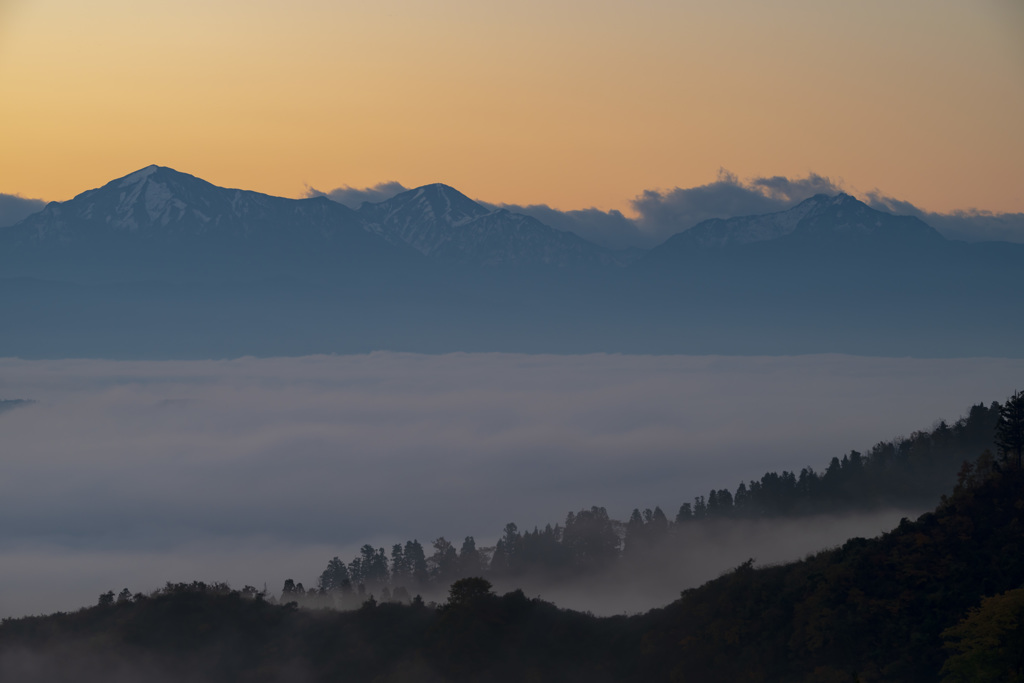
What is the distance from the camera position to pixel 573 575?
190625 millimetres

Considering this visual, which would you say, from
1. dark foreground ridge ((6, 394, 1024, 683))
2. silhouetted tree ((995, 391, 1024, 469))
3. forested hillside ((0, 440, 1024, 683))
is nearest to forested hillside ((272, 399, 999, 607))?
forested hillside ((0, 440, 1024, 683))

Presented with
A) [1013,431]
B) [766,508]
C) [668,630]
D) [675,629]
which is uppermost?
[1013,431]

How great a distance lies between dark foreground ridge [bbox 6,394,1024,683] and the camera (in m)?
74.8

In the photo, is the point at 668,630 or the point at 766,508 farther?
the point at 766,508

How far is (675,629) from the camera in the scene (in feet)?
304

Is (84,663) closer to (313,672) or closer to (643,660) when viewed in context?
(313,672)

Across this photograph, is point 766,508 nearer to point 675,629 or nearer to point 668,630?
point 668,630

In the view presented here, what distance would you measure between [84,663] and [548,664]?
5457 centimetres

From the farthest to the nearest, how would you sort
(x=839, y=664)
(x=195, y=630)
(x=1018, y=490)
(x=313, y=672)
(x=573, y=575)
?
(x=573, y=575), (x=195, y=630), (x=313, y=672), (x=1018, y=490), (x=839, y=664)

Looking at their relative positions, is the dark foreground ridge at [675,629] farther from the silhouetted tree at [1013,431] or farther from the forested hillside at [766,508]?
the forested hillside at [766,508]

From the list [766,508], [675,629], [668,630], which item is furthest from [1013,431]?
[766,508]

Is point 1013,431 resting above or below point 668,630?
above

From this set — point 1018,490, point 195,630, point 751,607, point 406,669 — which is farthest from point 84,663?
point 1018,490

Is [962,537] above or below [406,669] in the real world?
above
